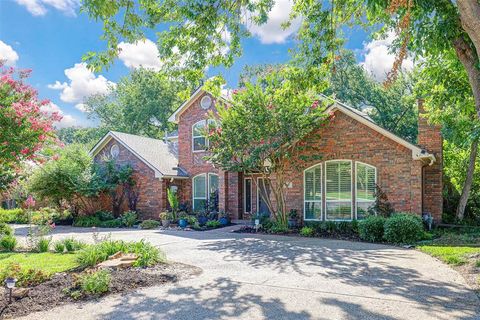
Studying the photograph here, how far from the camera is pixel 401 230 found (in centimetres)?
1150

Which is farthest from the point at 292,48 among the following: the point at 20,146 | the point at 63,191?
the point at 63,191

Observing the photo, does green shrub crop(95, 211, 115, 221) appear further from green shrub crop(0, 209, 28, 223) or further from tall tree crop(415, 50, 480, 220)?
tall tree crop(415, 50, 480, 220)

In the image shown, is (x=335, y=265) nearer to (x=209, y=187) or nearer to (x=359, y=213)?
(x=359, y=213)

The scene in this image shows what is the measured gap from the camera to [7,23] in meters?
10.1

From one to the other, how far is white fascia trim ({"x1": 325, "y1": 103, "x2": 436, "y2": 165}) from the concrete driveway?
15.1ft

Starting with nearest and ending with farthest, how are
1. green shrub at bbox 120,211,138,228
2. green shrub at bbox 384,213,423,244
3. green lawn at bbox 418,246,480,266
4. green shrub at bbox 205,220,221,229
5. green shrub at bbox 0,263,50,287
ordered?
green shrub at bbox 0,263,50,287
green lawn at bbox 418,246,480,266
green shrub at bbox 384,213,423,244
green shrub at bbox 205,220,221,229
green shrub at bbox 120,211,138,228

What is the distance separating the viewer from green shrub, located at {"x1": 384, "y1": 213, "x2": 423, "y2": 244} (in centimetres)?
1152

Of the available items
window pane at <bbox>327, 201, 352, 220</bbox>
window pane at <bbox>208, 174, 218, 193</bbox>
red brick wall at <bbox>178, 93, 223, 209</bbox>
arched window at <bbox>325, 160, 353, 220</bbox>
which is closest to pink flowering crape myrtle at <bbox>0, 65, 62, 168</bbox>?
arched window at <bbox>325, 160, 353, 220</bbox>

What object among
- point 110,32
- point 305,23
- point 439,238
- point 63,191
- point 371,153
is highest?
point 305,23

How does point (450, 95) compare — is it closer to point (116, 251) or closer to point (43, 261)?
point (116, 251)

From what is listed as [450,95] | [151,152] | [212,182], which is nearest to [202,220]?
[212,182]

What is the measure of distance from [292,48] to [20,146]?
23.5 ft

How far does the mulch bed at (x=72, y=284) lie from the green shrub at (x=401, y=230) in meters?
6.67

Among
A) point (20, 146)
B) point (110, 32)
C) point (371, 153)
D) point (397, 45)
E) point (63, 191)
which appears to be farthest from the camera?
point (63, 191)
